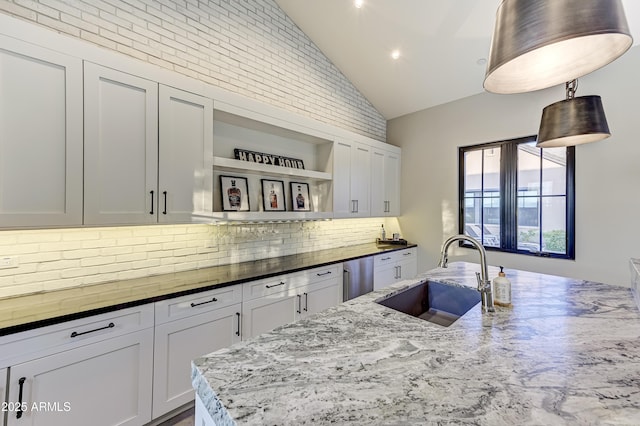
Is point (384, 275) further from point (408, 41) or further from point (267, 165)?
point (408, 41)

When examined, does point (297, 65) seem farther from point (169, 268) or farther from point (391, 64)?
point (169, 268)

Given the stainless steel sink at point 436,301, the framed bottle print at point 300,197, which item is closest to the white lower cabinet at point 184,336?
the stainless steel sink at point 436,301

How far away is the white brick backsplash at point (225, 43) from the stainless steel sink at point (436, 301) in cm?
248

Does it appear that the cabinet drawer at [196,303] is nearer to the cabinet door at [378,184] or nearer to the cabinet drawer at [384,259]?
the cabinet drawer at [384,259]

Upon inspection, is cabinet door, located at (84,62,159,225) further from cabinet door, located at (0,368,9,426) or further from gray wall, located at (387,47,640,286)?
gray wall, located at (387,47,640,286)

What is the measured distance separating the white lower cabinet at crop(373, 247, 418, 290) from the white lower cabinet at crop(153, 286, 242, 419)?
2038mm

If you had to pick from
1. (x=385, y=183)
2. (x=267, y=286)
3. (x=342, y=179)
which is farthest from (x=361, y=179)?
(x=267, y=286)

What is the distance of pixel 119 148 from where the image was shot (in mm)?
1813

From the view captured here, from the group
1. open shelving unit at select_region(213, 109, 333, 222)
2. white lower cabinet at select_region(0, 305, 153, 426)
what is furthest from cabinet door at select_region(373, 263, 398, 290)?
white lower cabinet at select_region(0, 305, 153, 426)

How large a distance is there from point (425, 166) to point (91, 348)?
13.5 ft

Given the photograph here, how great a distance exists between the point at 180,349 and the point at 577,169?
3.98 meters

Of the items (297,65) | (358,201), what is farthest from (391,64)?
(358,201)

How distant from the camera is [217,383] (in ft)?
2.60

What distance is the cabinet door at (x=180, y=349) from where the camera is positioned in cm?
176
